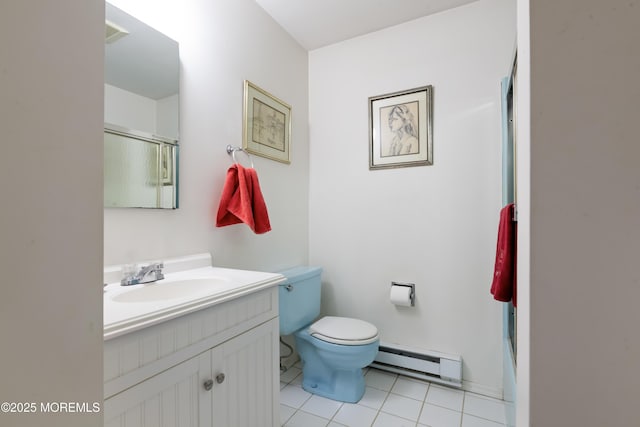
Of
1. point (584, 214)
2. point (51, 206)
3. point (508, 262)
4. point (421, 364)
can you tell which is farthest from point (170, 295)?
point (421, 364)

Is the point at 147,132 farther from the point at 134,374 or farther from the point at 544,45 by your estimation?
the point at 544,45

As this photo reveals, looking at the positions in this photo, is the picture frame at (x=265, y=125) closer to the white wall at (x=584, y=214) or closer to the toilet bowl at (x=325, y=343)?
the toilet bowl at (x=325, y=343)

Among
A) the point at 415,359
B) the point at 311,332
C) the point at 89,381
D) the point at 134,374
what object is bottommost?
the point at 415,359

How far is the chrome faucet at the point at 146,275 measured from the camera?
1054 millimetres

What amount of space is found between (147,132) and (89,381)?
1080 mm

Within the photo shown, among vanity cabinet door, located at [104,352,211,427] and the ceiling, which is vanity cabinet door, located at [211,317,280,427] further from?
the ceiling

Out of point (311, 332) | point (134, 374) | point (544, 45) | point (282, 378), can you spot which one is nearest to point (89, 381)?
point (134, 374)

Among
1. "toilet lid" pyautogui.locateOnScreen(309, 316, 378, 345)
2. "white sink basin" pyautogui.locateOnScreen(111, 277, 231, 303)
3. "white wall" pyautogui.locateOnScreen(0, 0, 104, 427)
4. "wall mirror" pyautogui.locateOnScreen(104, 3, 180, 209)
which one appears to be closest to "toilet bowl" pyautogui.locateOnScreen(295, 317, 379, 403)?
"toilet lid" pyautogui.locateOnScreen(309, 316, 378, 345)

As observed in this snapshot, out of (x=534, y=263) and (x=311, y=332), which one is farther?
(x=311, y=332)

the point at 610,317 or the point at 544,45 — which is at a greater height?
the point at 544,45

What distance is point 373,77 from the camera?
82.0 inches

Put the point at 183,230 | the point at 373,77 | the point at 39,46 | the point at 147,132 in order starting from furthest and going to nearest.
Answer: the point at 373,77 < the point at 183,230 < the point at 147,132 < the point at 39,46

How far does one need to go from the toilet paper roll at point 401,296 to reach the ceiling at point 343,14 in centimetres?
182

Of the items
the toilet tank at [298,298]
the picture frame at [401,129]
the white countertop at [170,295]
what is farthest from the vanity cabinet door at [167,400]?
the picture frame at [401,129]
